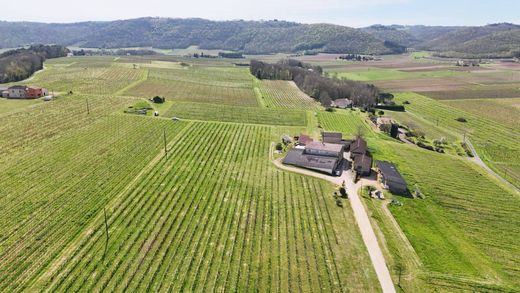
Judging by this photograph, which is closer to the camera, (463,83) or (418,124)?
(418,124)

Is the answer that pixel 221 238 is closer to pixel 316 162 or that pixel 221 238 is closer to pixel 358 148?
pixel 316 162

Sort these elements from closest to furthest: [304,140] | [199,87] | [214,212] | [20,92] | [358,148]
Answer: [214,212] < [358,148] < [304,140] < [20,92] < [199,87]

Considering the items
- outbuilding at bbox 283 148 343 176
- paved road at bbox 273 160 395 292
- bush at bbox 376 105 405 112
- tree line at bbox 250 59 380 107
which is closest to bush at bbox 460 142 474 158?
outbuilding at bbox 283 148 343 176

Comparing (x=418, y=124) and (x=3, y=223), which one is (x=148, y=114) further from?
(x=418, y=124)

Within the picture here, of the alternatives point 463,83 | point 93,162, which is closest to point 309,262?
point 93,162

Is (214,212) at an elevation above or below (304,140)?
below

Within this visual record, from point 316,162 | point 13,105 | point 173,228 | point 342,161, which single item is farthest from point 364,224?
point 13,105
